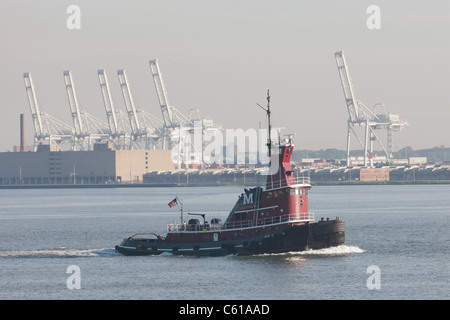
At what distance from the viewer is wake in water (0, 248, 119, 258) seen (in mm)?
62594

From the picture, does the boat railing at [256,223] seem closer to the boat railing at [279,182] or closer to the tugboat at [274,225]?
the tugboat at [274,225]

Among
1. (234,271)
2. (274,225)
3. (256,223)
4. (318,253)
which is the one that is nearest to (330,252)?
(318,253)

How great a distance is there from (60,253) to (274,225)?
681 inches

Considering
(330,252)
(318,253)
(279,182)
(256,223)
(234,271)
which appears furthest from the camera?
(330,252)

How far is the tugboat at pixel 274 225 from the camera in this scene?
2205 inches

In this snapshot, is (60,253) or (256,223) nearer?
(256,223)

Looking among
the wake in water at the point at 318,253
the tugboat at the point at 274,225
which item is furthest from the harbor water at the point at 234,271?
the tugboat at the point at 274,225

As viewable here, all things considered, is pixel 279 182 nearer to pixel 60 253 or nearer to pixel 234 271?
pixel 234 271

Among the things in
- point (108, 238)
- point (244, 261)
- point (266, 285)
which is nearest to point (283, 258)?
point (244, 261)

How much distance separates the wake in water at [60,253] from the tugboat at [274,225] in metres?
7.95

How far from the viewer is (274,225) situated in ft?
184

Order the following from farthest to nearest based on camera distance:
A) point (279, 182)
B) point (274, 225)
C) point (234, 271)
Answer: point (279, 182)
point (274, 225)
point (234, 271)
